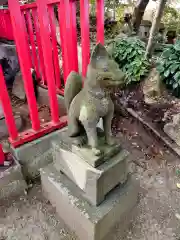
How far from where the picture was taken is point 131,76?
385cm

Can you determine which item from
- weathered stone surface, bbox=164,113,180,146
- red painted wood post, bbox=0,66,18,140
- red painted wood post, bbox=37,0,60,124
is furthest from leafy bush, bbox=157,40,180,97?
red painted wood post, bbox=0,66,18,140

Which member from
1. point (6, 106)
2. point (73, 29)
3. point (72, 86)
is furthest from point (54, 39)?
point (72, 86)

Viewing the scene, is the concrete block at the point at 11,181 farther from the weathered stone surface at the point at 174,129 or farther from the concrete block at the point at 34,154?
the weathered stone surface at the point at 174,129

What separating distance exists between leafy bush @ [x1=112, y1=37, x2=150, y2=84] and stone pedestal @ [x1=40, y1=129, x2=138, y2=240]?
2.42m

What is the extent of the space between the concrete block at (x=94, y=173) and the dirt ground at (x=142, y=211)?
51 centimetres

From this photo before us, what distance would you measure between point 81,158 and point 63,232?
0.81 metres

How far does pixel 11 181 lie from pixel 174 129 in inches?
84.8

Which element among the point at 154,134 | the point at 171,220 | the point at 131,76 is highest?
the point at 131,76

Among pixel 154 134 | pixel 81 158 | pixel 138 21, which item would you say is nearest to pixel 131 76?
pixel 154 134

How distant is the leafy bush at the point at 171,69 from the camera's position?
3465 mm

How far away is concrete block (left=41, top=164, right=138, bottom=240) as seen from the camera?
63.3 inches

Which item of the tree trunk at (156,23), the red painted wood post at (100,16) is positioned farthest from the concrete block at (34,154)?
the tree trunk at (156,23)

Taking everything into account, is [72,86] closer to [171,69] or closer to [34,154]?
[34,154]

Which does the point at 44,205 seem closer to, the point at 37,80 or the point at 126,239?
the point at 126,239
